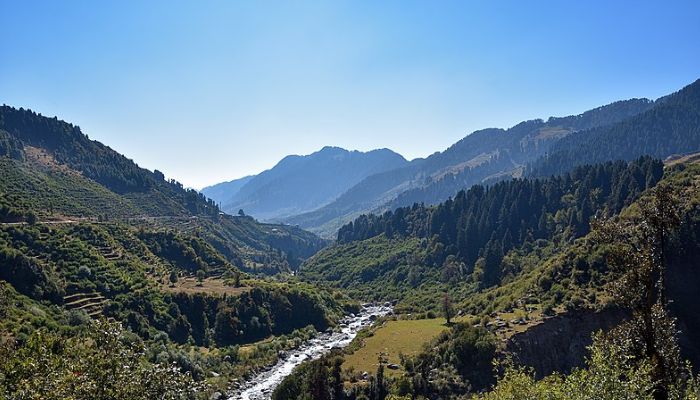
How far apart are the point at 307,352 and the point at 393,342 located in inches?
796

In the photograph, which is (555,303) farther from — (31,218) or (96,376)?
(31,218)

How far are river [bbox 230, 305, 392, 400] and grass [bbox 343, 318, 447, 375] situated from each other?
10.3 metres

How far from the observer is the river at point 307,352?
238 feet

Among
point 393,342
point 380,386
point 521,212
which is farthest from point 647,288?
point 521,212

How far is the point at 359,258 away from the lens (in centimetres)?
19988

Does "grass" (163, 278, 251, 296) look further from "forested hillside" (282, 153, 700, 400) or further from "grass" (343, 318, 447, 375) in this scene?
"grass" (343, 318, 447, 375)

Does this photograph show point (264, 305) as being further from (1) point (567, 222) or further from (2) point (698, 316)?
(1) point (567, 222)

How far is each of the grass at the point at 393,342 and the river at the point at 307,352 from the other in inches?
404

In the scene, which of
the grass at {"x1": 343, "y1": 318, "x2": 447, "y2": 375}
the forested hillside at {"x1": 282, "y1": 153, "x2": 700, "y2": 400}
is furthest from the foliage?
the grass at {"x1": 343, "y1": 318, "x2": 447, "y2": 375}

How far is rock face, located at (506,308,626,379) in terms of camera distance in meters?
64.6

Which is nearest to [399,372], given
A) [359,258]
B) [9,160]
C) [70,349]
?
[70,349]

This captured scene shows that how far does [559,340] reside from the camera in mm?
66688

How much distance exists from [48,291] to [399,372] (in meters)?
64.6

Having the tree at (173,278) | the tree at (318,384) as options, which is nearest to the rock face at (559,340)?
the tree at (318,384)
